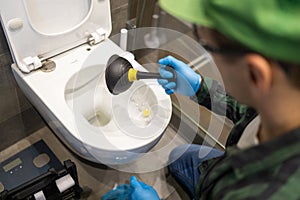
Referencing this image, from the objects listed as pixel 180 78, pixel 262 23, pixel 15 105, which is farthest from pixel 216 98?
pixel 15 105

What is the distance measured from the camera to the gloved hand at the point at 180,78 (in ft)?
3.07

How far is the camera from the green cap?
1.13ft

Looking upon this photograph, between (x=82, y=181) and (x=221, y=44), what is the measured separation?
3.27ft

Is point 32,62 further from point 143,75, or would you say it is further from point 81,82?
point 143,75

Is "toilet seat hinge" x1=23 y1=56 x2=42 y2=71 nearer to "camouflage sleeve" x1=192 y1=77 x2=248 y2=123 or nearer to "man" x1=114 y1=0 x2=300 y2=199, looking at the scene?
"camouflage sleeve" x1=192 y1=77 x2=248 y2=123

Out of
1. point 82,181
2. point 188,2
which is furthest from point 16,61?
point 188,2

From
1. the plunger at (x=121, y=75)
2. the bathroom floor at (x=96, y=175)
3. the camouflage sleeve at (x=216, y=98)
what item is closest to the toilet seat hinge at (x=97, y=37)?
the plunger at (x=121, y=75)

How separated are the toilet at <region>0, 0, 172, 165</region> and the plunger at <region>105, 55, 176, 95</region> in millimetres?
63

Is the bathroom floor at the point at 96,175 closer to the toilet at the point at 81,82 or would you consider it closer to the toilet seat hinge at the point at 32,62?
the toilet at the point at 81,82

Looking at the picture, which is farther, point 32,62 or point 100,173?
point 100,173

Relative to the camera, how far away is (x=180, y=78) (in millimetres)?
954

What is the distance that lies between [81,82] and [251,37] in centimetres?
78

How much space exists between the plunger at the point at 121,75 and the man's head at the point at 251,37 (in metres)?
0.53

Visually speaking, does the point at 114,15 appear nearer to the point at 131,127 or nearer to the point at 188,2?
the point at 131,127
